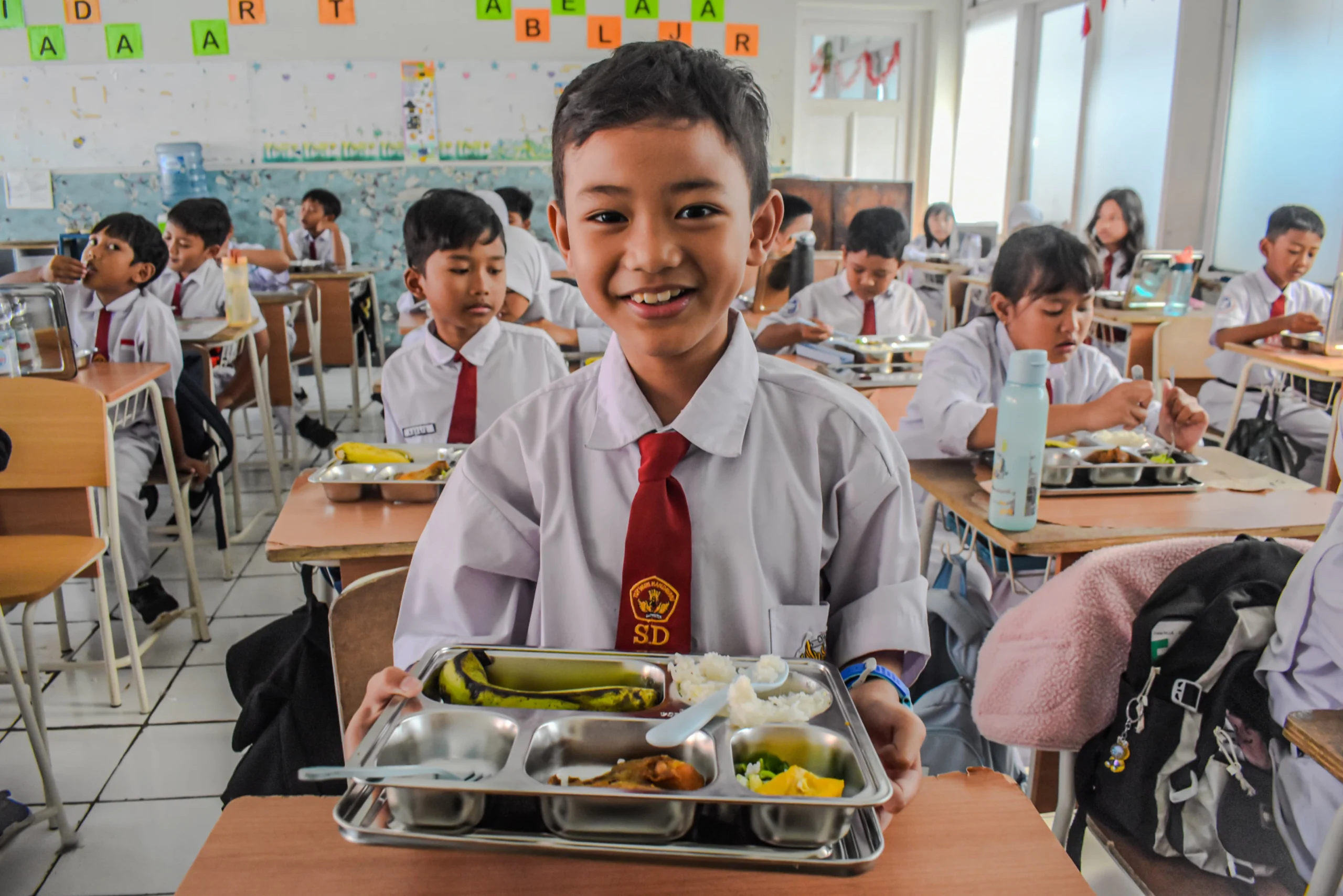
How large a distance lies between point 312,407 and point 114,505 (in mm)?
3545

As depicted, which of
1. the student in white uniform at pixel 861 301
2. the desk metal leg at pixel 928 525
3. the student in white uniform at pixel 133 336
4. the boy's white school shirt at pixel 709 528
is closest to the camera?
the boy's white school shirt at pixel 709 528

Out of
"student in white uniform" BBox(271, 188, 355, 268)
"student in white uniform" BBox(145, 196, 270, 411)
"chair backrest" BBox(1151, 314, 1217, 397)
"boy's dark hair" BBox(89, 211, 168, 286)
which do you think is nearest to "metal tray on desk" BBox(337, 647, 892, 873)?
"boy's dark hair" BBox(89, 211, 168, 286)

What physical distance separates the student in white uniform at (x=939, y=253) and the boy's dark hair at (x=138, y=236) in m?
4.33

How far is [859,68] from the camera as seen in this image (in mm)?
7875

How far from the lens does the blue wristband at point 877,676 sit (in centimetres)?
96

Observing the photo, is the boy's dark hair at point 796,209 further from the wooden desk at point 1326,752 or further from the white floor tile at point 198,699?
the wooden desk at point 1326,752

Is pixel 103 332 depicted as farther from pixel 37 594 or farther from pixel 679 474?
pixel 679 474

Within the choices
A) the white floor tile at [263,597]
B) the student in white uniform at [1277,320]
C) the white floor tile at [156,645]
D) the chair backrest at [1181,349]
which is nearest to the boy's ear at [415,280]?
the white floor tile at [263,597]

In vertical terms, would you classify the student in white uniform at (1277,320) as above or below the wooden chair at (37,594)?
above

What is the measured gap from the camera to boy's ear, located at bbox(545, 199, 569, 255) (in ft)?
Result: 3.24

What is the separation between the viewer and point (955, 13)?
25.1 ft

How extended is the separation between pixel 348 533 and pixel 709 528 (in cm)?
95

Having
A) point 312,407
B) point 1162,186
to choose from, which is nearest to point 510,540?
point 312,407

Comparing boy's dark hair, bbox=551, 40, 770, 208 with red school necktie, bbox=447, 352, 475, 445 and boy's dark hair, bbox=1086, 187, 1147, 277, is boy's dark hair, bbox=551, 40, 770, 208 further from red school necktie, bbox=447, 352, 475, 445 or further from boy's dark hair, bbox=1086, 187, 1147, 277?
boy's dark hair, bbox=1086, 187, 1147, 277
